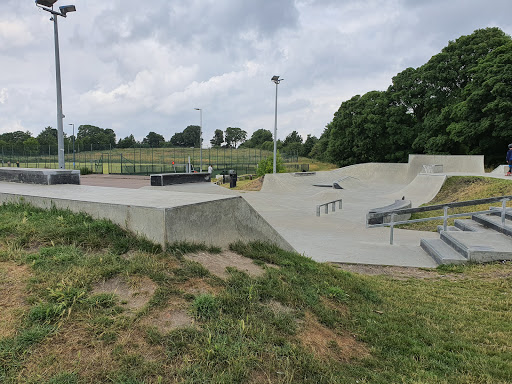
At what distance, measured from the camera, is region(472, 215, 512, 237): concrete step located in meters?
7.59

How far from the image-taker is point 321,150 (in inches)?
2271

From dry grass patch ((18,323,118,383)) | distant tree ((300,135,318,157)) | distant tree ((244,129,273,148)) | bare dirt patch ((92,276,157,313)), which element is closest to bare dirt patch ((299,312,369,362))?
bare dirt patch ((92,276,157,313))

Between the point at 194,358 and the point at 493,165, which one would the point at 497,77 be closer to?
the point at 493,165

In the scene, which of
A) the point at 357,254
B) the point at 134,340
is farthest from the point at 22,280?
the point at 357,254

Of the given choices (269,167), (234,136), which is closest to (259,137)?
(234,136)

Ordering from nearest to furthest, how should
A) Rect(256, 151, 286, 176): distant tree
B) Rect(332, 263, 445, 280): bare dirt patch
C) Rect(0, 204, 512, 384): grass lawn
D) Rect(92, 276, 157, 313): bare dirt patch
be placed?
1. Rect(0, 204, 512, 384): grass lawn
2. Rect(92, 276, 157, 313): bare dirt patch
3. Rect(332, 263, 445, 280): bare dirt patch
4. Rect(256, 151, 286, 176): distant tree

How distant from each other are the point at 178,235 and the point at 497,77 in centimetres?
3286

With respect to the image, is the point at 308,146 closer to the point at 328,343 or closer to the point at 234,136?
the point at 234,136

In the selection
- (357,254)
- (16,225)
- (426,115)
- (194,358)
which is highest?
(426,115)

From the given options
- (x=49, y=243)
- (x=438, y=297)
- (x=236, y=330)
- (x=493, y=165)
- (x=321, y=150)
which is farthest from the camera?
(x=321, y=150)

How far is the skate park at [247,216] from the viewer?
367 cm

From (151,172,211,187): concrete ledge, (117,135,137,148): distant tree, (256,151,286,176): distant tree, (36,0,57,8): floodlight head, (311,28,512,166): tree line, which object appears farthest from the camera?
(117,135,137,148): distant tree

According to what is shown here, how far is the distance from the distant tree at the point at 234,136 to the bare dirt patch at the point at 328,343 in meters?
117

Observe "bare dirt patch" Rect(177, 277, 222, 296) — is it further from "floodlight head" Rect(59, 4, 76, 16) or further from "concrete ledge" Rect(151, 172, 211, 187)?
"floodlight head" Rect(59, 4, 76, 16)
